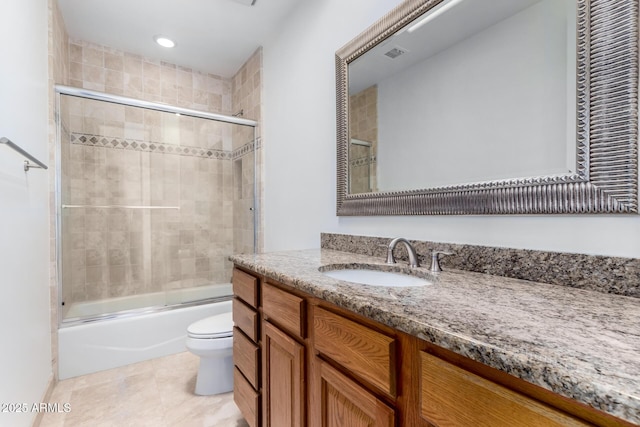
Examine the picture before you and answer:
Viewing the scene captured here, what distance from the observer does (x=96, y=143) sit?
2.58 m

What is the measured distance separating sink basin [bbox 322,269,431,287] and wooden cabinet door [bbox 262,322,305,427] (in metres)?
0.30

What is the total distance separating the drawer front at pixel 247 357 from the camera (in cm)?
128

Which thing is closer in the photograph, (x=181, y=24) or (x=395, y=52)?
(x=395, y=52)

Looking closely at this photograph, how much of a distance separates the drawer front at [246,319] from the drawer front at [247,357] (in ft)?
0.13

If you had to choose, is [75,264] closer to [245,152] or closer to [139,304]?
[139,304]

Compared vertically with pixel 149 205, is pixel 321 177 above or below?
above

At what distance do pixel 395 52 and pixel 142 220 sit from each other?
103 inches

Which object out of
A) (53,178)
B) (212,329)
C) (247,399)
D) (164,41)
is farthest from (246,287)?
(164,41)

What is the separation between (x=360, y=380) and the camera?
746 mm

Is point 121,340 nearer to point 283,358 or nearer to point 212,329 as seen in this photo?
point 212,329

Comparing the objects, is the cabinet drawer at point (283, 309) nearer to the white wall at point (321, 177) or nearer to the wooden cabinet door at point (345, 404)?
the wooden cabinet door at point (345, 404)

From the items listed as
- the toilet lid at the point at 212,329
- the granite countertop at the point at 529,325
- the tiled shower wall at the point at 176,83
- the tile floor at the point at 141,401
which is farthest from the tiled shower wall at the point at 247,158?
the granite countertop at the point at 529,325

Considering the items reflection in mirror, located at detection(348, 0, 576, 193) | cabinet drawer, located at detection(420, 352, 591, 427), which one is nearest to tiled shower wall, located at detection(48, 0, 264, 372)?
reflection in mirror, located at detection(348, 0, 576, 193)

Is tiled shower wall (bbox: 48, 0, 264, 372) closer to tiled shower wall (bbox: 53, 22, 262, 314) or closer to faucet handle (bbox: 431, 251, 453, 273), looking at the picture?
tiled shower wall (bbox: 53, 22, 262, 314)
